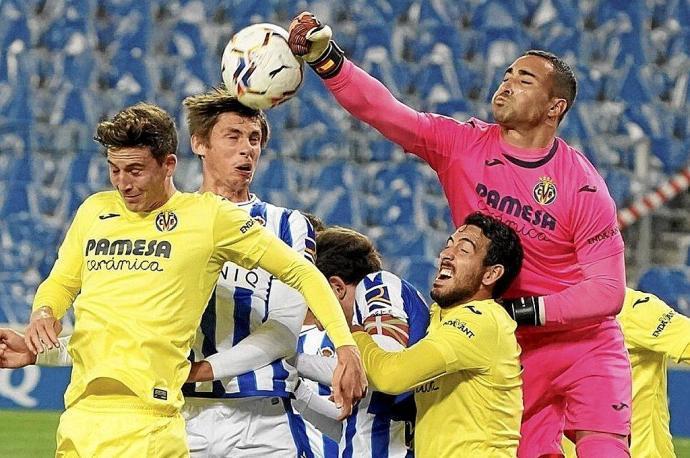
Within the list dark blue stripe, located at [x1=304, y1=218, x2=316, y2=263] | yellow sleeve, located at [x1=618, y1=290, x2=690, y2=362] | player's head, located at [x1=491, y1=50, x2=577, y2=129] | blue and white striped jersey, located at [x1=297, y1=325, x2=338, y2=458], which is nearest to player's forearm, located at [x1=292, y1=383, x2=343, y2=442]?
blue and white striped jersey, located at [x1=297, y1=325, x2=338, y2=458]

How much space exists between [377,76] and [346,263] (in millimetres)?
6700

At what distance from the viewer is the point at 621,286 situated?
4559mm

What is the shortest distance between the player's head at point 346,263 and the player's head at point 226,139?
18.0 inches

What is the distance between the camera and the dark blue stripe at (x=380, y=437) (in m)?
4.55

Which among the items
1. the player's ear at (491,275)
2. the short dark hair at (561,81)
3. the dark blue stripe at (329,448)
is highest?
the short dark hair at (561,81)

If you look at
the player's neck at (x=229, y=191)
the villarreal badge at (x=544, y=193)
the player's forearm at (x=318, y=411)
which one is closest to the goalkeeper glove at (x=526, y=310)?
the villarreal badge at (x=544, y=193)

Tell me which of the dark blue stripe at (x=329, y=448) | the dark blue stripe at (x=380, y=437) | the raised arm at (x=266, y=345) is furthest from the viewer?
the dark blue stripe at (x=329, y=448)

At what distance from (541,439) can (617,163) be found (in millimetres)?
6659

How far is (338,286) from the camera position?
4660 mm

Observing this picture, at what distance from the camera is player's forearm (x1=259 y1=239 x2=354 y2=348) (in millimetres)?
3631

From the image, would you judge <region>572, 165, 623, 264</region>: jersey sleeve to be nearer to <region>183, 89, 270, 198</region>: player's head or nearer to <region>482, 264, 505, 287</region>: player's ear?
<region>482, 264, 505, 287</region>: player's ear

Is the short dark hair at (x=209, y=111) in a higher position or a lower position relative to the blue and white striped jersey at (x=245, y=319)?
higher

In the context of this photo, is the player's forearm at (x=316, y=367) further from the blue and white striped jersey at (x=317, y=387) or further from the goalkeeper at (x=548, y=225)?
the goalkeeper at (x=548, y=225)

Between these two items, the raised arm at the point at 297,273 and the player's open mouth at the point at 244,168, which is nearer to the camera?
the raised arm at the point at 297,273
